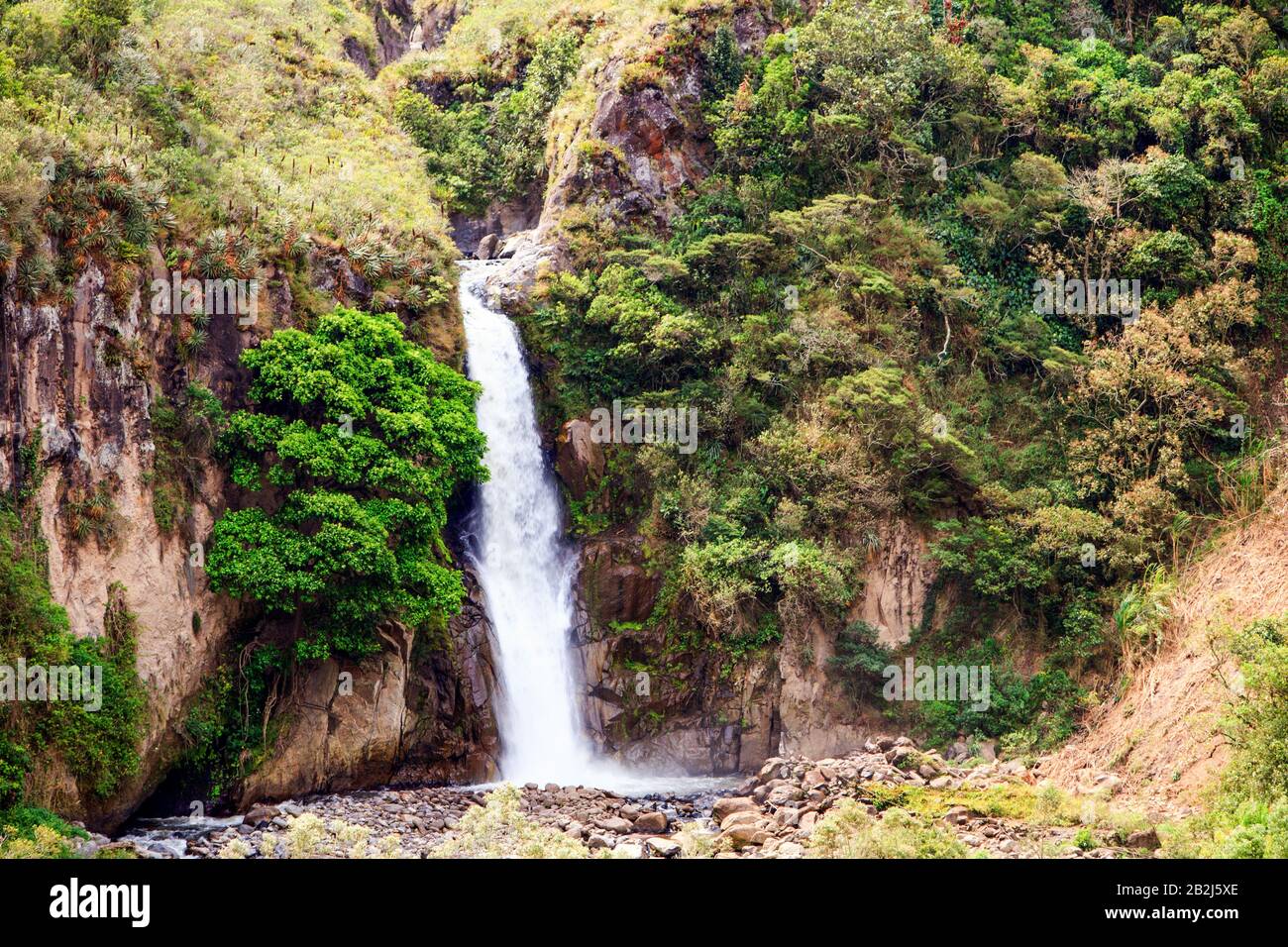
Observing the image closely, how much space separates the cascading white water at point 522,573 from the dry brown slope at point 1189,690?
11574 millimetres

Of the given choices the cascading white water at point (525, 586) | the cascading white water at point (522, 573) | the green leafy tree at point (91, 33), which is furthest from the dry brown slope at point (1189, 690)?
the green leafy tree at point (91, 33)

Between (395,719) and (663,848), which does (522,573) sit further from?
(663,848)

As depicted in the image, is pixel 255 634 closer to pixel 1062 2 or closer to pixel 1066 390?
pixel 1066 390

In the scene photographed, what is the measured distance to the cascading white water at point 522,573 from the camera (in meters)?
28.7

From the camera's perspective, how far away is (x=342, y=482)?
24.6m

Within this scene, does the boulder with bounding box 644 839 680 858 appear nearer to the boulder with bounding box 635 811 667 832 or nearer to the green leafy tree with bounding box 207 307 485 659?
the boulder with bounding box 635 811 667 832

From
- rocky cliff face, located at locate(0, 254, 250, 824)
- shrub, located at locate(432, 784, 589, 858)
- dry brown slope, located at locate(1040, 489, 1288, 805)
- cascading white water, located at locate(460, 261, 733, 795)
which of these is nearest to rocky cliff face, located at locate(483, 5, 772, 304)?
cascading white water, located at locate(460, 261, 733, 795)

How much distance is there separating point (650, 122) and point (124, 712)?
24.1m

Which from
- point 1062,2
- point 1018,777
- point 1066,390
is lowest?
point 1018,777

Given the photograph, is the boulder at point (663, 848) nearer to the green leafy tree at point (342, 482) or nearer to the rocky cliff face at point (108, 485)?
the green leafy tree at point (342, 482)

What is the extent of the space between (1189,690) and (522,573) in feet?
51.5

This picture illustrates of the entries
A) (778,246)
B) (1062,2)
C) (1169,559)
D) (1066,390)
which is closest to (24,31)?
(778,246)

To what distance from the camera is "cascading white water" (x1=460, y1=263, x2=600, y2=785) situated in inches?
1131

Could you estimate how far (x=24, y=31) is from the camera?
86.9ft
